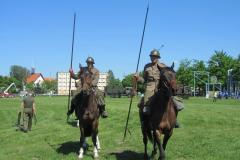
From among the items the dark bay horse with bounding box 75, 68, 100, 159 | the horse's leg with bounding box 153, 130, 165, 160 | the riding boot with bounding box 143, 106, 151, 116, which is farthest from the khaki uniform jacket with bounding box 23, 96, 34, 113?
the horse's leg with bounding box 153, 130, 165, 160

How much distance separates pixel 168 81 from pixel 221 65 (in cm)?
10496

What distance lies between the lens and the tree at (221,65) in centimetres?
11312

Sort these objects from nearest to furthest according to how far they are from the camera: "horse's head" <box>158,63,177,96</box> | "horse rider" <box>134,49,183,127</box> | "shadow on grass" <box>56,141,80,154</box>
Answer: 1. "horse's head" <box>158,63,177,96</box>
2. "horse rider" <box>134,49,183,127</box>
3. "shadow on grass" <box>56,141,80,154</box>

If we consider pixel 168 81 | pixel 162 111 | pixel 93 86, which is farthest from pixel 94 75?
pixel 168 81

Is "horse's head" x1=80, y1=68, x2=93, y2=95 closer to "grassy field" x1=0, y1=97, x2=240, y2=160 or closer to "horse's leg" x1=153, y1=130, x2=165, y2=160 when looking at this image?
"grassy field" x1=0, y1=97, x2=240, y2=160

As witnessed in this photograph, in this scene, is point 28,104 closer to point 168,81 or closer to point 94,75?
point 94,75

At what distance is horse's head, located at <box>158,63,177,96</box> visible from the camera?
12921mm

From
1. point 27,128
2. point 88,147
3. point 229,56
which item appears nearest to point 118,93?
point 229,56

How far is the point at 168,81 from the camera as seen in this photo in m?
13.0

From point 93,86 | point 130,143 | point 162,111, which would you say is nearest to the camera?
point 162,111

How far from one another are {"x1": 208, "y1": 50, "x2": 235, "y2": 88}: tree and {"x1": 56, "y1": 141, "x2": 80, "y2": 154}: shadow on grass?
96786mm

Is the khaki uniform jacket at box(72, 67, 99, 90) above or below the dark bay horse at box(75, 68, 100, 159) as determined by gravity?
above

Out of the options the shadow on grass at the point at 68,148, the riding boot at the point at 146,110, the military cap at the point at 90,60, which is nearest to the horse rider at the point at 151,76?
the riding boot at the point at 146,110

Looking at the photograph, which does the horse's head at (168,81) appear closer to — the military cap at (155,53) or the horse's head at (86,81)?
the military cap at (155,53)
